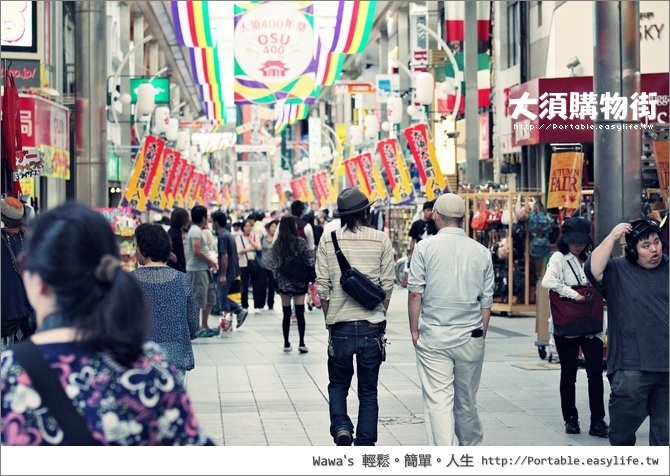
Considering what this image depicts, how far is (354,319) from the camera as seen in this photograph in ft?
23.9

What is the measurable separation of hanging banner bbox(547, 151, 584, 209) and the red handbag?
17.5 ft

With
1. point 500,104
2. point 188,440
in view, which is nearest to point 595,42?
point 188,440

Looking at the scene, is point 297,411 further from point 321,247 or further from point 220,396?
point 321,247

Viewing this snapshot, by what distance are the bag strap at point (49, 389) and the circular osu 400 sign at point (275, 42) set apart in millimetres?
17997

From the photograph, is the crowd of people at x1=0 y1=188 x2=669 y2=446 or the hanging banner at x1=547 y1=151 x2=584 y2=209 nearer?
the crowd of people at x1=0 y1=188 x2=669 y2=446

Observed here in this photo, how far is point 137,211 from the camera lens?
67.3 feet

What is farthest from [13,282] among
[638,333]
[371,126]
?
[371,126]

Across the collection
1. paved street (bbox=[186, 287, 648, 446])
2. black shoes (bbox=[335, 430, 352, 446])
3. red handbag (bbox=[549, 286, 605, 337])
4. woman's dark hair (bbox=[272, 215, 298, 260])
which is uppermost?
woman's dark hair (bbox=[272, 215, 298, 260])

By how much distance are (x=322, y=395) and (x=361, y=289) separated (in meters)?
2.89

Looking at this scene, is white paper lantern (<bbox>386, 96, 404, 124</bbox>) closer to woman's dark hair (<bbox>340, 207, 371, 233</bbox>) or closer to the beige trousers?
woman's dark hair (<bbox>340, 207, 371, 233</bbox>)

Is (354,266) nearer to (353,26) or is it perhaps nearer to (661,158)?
(661,158)

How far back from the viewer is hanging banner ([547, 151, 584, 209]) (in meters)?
13.4

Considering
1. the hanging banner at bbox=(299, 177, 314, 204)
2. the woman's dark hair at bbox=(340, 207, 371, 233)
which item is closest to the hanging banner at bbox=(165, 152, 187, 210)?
the woman's dark hair at bbox=(340, 207, 371, 233)

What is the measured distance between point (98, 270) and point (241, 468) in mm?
2264
